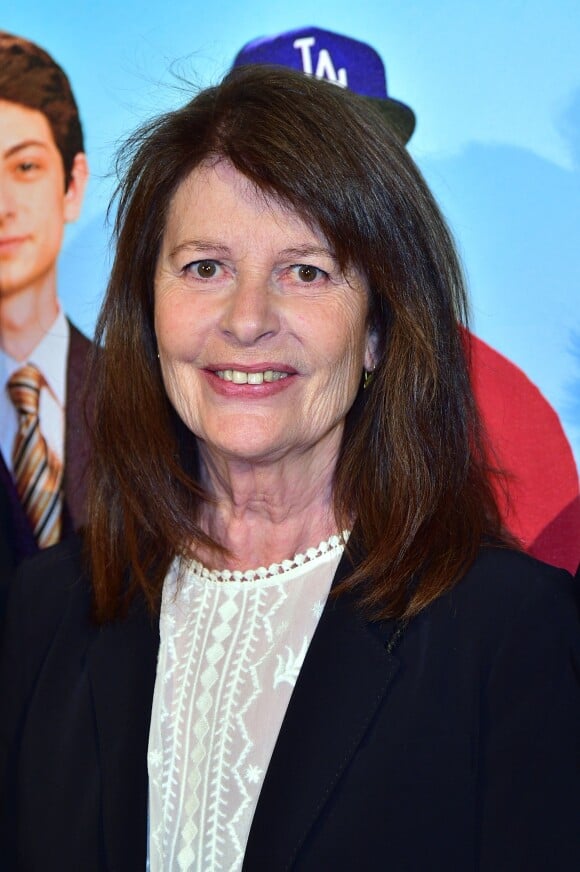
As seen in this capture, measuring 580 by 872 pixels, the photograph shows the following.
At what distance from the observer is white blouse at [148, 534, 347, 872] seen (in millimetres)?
1773

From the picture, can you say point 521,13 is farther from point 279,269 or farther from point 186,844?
point 186,844

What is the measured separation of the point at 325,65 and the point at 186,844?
1.62 meters

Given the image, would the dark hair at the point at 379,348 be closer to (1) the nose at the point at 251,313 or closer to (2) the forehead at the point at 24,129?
(1) the nose at the point at 251,313

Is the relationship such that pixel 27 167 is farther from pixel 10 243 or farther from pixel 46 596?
pixel 46 596

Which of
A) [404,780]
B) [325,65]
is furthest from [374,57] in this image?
[404,780]

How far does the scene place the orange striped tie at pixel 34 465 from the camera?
271 centimetres

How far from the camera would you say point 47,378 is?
274cm

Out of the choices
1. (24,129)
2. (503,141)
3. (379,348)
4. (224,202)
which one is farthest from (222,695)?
(24,129)

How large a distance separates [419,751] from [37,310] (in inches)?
60.7

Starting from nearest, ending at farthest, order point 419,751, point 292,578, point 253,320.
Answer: point 419,751, point 253,320, point 292,578

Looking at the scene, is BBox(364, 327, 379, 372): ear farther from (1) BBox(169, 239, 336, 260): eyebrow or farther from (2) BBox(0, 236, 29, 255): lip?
(2) BBox(0, 236, 29, 255): lip

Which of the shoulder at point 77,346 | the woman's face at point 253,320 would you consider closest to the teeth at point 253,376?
the woman's face at point 253,320

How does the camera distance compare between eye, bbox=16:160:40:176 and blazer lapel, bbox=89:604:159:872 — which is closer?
blazer lapel, bbox=89:604:159:872

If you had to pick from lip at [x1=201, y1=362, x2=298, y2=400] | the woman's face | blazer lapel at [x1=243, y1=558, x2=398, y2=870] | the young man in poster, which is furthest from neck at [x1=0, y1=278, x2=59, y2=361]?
blazer lapel at [x1=243, y1=558, x2=398, y2=870]
